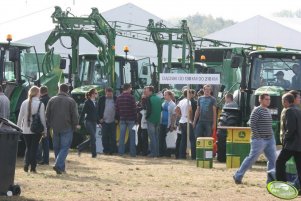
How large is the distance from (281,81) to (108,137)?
5.12m

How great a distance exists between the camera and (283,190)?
49.4 ft

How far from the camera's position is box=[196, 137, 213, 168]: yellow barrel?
68.7 ft

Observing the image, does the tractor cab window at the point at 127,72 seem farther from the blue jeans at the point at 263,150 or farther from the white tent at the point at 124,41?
the white tent at the point at 124,41

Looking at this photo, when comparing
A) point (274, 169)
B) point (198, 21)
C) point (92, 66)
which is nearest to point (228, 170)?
point (274, 169)

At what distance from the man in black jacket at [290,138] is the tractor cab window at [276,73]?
7043mm

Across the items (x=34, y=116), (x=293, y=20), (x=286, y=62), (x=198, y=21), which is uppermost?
(x=198, y=21)

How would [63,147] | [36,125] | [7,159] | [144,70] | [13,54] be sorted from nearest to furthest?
[7,159] < [36,125] < [63,147] < [13,54] < [144,70]

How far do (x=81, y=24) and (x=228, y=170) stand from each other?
9061 mm

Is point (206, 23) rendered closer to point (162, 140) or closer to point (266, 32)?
Result: point (266, 32)

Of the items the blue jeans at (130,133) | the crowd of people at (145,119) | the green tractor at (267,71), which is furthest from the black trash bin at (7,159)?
the blue jeans at (130,133)

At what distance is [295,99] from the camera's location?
15992 mm

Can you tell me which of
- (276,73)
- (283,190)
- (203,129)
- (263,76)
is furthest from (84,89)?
(283,190)

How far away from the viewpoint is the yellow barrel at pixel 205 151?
68.7 ft

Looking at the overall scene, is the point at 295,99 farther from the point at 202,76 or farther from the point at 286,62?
the point at 202,76
